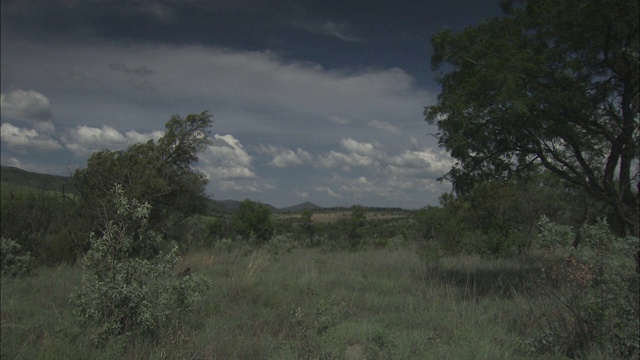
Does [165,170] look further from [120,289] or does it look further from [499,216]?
[499,216]

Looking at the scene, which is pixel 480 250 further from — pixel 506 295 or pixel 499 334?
pixel 499 334

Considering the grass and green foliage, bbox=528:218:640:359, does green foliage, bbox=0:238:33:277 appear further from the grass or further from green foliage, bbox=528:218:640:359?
green foliage, bbox=528:218:640:359

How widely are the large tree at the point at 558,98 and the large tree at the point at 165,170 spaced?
26.4 ft

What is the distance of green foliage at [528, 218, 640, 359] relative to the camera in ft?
14.4

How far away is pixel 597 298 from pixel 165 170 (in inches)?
444

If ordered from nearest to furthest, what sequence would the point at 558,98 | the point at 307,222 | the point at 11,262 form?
the point at 558,98 → the point at 11,262 → the point at 307,222

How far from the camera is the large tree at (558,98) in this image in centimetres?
658

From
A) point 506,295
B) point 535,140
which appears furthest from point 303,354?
point 535,140

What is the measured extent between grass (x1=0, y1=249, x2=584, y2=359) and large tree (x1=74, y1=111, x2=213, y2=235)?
2950 millimetres

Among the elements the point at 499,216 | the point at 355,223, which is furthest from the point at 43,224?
the point at 499,216

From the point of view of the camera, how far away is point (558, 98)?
661 centimetres

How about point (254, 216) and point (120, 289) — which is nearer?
point (120, 289)

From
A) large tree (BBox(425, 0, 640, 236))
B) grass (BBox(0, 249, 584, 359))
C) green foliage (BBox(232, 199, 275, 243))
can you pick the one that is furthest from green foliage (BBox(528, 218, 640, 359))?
green foliage (BBox(232, 199, 275, 243))

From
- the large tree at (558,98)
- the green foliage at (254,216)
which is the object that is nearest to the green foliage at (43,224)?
the large tree at (558,98)
